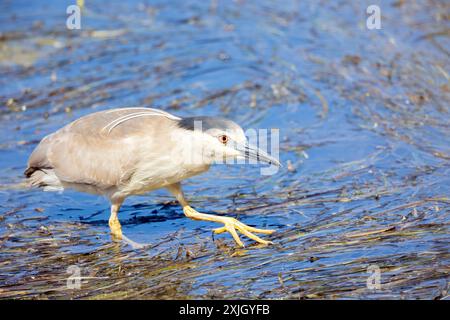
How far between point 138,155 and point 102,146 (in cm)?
42

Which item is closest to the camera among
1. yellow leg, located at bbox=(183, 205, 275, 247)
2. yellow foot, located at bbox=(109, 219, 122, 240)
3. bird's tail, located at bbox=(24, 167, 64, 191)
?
yellow leg, located at bbox=(183, 205, 275, 247)

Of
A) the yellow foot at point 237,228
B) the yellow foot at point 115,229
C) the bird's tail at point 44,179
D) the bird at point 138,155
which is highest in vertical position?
the bird at point 138,155

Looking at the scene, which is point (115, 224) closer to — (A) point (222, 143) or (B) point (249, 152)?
(A) point (222, 143)

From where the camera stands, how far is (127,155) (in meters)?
6.61

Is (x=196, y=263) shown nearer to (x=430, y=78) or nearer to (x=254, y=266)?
(x=254, y=266)

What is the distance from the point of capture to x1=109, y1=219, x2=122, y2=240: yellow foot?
6.80 m

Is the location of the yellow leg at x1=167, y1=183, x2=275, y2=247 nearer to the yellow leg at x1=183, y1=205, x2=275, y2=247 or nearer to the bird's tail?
the yellow leg at x1=183, y1=205, x2=275, y2=247

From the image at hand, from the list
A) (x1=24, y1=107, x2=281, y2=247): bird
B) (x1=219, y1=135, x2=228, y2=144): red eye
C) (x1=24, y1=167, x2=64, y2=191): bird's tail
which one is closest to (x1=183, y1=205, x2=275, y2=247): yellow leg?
(x1=24, y1=107, x2=281, y2=247): bird

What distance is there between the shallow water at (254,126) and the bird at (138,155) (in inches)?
12.2

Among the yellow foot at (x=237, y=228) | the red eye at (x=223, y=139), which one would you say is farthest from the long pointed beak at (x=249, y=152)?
the yellow foot at (x=237, y=228)

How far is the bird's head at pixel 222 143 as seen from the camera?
6.33 m

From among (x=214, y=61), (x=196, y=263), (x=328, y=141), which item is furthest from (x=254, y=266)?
(x=214, y=61)

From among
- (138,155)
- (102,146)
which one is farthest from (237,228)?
(102,146)

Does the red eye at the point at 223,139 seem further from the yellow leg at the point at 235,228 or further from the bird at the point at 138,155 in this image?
the yellow leg at the point at 235,228
